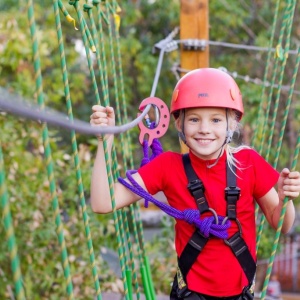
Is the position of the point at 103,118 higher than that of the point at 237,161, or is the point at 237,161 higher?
the point at 103,118

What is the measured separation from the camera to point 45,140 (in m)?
1.14

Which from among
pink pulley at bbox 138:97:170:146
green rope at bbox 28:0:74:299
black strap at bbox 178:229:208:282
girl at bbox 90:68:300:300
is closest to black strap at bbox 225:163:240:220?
girl at bbox 90:68:300:300

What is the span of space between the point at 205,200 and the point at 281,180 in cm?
23

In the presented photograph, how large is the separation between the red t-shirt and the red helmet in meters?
0.17

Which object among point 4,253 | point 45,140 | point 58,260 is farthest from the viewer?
point 58,260

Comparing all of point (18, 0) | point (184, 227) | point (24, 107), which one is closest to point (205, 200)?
point (184, 227)

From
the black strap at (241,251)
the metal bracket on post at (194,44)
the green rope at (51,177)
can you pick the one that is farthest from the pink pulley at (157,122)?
the metal bracket on post at (194,44)

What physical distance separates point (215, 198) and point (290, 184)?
0.23 metres

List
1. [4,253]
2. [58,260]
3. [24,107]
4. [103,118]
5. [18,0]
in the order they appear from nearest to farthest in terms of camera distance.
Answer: [24,107], [103,118], [4,253], [58,260], [18,0]

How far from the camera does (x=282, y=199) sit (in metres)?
1.71

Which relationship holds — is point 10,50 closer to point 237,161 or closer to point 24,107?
point 237,161

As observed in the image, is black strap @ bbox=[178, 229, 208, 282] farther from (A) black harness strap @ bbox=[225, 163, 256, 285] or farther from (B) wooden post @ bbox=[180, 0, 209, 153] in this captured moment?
(B) wooden post @ bbox=[180, 0, 209, 153]

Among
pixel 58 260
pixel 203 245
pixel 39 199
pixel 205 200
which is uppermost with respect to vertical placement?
pixel 205 200

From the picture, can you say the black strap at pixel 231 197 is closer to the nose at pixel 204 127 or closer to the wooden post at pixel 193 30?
the nose at pixel 204 127
